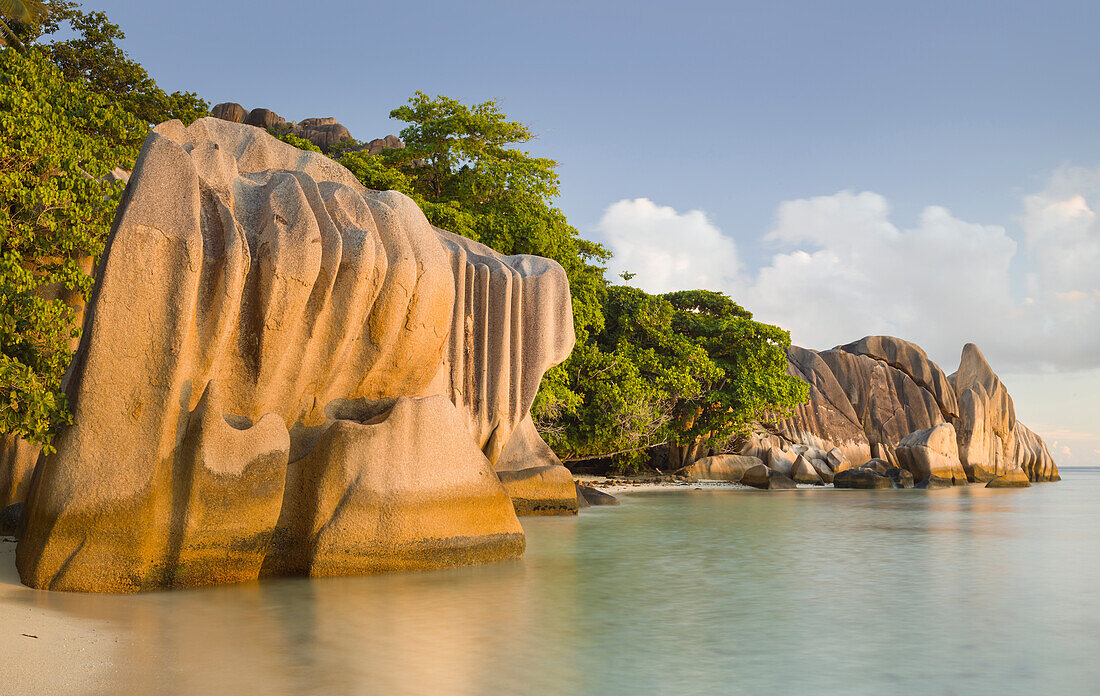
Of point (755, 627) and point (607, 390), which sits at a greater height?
point (607, 390)

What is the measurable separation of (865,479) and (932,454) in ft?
11.4

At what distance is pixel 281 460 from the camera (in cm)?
774

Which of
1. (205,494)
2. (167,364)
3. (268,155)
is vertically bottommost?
(205,494)

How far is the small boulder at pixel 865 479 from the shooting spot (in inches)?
1188

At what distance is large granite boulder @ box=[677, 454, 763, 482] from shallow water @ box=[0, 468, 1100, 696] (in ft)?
63.2

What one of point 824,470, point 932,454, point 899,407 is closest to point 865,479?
point 932,454

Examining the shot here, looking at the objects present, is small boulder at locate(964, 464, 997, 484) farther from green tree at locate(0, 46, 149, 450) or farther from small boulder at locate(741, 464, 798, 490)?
green tree at locate(0, 46, 149, 450)

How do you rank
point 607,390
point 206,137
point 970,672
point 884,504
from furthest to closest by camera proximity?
point 607,390 → point 884,504 → point 206,137 → point 970,672

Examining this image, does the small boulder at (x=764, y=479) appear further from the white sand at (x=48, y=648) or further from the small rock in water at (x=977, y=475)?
the white sand at (x=48, y=648)

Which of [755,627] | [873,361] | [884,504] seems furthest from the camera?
[873,361]

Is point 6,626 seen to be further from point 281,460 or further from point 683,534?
point 683,534

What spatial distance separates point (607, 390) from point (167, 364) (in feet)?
58.6

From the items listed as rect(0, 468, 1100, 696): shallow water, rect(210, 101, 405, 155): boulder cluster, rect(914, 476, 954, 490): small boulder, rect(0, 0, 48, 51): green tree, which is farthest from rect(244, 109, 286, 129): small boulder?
rect(0, 468, 1100, 696): shallow water

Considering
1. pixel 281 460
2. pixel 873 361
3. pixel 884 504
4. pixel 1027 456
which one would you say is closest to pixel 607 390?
pixel 884 504
